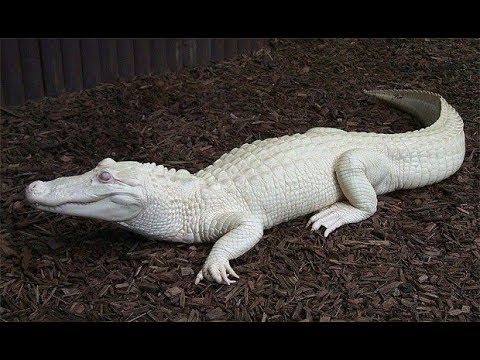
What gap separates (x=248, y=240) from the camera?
3516 millimetres

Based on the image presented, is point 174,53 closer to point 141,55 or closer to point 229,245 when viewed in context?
point 141,55

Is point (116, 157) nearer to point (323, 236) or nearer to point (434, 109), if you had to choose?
point (323, 236)

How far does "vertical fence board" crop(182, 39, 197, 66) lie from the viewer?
5.99 m

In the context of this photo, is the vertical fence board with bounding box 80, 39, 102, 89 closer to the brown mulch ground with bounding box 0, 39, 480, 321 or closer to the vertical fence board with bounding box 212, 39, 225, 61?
the brown mulch ground with bounding box 0, 39, 480, 321

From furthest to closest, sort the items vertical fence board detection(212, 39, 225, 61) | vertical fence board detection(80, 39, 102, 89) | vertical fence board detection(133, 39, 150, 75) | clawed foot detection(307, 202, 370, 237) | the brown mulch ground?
vertical fence board detection(212, 39, 225, 61), vertical fence board detection(133, 39, 150, 75), vertical fence board detection(80, 39, 102, 89), clawed foot detection(307, 202, 370, 237), the brown mulch ground

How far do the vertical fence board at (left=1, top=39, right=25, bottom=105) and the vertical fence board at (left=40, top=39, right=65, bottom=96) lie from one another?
0.22 m

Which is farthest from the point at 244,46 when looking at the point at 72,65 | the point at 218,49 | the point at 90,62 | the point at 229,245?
the point at 229,245

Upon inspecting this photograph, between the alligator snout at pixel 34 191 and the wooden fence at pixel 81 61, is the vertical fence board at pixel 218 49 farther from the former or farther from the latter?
the alligator snout at pixel 34 191

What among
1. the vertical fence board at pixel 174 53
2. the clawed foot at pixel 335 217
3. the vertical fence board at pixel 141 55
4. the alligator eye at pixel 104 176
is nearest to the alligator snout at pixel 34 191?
the alligator eye at pixel 104 176

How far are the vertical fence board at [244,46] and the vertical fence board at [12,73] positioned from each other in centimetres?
243

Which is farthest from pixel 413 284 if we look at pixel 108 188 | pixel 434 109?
pixel 434 109

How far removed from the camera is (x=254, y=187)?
12.2 ft

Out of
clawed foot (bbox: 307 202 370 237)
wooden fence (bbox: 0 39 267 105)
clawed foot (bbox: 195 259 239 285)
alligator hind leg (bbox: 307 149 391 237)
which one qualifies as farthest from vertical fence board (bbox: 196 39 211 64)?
clawed foot (bbox: 195 259 239 285)

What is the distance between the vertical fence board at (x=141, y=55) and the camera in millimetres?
5691
